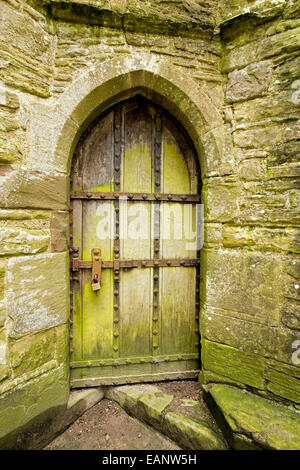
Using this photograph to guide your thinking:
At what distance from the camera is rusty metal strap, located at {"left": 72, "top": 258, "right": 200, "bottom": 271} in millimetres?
1780

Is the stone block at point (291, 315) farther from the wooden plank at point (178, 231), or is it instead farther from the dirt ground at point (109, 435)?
the dirt ground at point (109, 435)

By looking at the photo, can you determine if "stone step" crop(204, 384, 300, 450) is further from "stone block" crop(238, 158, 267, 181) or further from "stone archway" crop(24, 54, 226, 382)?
"stone block" crop(238, 158, 267, 181)

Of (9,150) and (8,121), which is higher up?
(8,121)

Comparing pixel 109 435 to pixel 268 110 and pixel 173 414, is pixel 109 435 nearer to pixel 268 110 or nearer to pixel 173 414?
pixel 173 414

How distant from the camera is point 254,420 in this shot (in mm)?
1362

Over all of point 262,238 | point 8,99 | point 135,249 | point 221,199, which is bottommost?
point 135,249

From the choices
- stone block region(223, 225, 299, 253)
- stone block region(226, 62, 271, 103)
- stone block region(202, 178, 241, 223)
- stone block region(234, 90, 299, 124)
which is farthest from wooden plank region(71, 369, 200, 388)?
stone block region(226, 62, 271, 103)

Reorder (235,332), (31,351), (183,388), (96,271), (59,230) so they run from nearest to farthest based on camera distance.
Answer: (31,351) < (59,230) < (235,332) < (96,271) < (183,388)

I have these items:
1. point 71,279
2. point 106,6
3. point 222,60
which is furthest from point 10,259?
point 222,60

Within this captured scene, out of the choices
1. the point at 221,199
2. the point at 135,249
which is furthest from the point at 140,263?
the point at 221,199

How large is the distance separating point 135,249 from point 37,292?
80 cm

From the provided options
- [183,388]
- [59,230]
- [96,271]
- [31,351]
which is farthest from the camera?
[183,388]

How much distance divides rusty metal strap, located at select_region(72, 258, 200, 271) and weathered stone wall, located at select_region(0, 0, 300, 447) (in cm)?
17

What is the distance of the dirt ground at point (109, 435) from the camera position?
1480 mm
